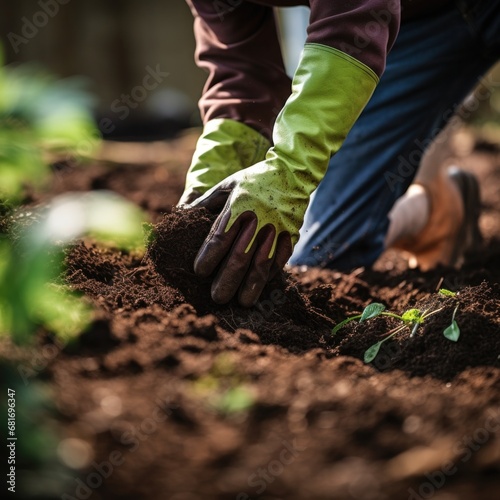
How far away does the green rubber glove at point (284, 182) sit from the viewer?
67.4 inches

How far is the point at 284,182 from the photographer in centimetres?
176

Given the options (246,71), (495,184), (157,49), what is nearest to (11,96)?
(246,71)

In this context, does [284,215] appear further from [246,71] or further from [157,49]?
[157,49]

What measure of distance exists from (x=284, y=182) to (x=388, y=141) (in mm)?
1085

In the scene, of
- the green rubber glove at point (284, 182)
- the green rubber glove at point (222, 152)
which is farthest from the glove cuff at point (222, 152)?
the green rubber glove at point (284, 182)

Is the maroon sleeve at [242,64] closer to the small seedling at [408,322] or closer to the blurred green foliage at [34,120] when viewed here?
the small seedling at [408,322]

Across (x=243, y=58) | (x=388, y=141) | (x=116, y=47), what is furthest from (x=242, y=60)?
(x=116, y=47)

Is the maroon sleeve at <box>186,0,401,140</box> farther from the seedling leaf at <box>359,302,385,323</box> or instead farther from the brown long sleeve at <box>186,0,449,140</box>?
the seedling leaf at <box>359,302,385,323</box>

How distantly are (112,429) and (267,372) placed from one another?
307 millimetres

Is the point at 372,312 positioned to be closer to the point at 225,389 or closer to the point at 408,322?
the point at 408,322

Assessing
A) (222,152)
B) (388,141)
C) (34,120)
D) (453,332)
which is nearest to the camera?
(34,120)

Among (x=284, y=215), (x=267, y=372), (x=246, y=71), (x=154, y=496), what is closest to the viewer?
(x=154, y=496)

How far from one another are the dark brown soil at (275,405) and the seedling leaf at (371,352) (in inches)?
0.9

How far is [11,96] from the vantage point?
105 centimetres
